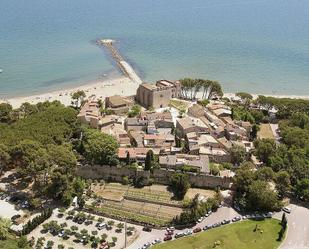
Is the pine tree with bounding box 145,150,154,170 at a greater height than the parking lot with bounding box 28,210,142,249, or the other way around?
the pine tree with bounding box 145,150,154,170

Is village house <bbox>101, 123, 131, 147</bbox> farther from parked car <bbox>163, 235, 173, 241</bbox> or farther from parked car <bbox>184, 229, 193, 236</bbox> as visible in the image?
parked car <bbox>163, 235, 173, 241</bbox>

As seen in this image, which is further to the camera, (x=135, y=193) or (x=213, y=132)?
(x=213, y=132)

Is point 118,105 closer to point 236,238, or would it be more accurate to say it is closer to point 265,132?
point 265,132

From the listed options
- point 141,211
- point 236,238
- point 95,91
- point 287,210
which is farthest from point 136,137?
point 95,91

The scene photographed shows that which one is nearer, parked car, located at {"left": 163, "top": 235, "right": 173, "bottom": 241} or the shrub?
parked car, located at {"left": 163, "top": 235, "right": 173, "bottom": 241}

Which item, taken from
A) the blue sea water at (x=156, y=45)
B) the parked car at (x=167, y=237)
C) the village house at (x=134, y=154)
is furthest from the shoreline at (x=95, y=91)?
the parked car at (x=167, y=237)

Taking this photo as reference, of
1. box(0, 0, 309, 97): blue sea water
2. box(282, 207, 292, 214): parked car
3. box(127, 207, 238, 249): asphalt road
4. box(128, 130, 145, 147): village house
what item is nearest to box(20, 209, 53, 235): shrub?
box(127, 207, 238, 249): asphalt road

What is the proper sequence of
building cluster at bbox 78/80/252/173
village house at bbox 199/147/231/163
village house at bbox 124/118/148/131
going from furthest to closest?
village house at bbox 124/118/148/131, village house at bbox 199/147/231/163, building cluster at bbox 78/80/252/173
